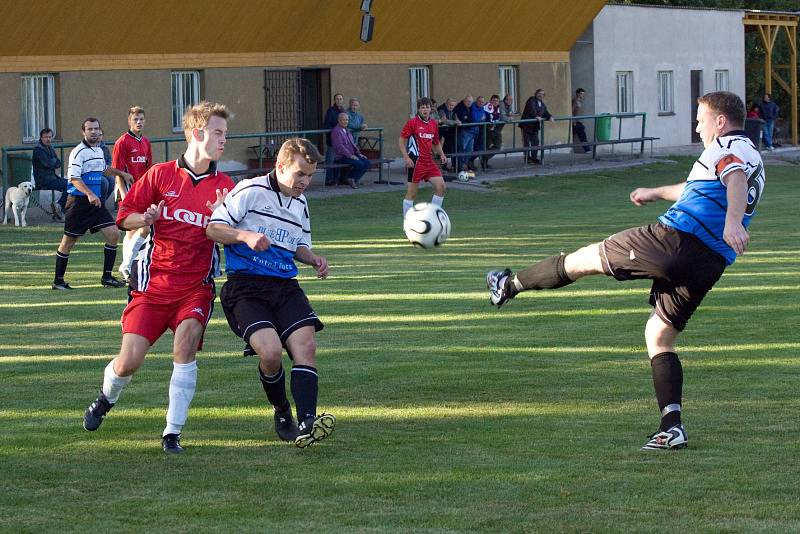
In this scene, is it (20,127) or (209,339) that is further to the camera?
(20,127)

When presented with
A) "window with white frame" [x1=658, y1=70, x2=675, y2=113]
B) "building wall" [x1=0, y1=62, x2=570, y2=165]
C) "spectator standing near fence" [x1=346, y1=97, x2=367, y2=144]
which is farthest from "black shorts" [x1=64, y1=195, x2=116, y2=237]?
"window with white frame" [x1=658, y1=70, x2=675, y2=113]

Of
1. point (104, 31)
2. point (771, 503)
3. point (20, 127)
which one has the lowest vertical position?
point (771, 503)

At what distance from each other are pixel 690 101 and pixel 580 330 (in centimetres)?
3512

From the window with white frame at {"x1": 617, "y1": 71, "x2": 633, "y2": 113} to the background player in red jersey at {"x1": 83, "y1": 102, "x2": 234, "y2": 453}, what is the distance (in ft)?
117

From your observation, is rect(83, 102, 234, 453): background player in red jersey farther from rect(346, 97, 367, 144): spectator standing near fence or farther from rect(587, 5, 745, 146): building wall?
rect(587, 5, 745, 146): building wall

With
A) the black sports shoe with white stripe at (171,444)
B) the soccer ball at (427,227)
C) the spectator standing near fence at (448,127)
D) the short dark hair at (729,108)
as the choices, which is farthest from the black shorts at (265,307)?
the spectator standing near fence at (448,127)

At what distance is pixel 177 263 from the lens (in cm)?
750

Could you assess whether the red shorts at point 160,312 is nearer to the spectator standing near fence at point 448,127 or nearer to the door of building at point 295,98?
the spectator standing near fence at point 448,127

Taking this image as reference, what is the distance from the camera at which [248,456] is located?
7.33 metres

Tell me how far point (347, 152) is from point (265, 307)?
2107cm

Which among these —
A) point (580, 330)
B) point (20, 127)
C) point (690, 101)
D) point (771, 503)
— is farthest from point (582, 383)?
point (690, 101)

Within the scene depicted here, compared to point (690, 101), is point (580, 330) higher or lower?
lower

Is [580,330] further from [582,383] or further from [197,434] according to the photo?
[197,434]

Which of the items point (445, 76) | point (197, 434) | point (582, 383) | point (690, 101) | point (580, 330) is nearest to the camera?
point (197, 434)
